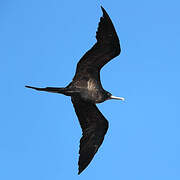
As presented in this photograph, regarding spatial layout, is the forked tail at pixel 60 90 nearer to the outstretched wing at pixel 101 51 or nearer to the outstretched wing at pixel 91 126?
the outstretched wing at pixel 101 51

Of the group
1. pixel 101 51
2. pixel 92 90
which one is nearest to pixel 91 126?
pixel 92 90

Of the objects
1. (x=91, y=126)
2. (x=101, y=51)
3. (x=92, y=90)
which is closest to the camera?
(x=101, y=51)

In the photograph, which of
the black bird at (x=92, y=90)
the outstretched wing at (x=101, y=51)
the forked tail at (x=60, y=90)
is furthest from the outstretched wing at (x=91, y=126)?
the outstretched wing at (x=101, y=51)

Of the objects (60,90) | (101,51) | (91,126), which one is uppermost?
(101,51)

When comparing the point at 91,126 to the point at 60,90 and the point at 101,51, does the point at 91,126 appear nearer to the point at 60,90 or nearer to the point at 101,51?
the point at 60,90

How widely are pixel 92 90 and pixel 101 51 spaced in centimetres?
126

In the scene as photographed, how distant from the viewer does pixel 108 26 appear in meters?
12.8

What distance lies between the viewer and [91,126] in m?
14.4

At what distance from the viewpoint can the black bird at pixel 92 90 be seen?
511 inches

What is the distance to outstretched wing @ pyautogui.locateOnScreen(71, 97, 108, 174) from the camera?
1411cm

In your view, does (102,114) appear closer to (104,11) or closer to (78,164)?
(78,164)

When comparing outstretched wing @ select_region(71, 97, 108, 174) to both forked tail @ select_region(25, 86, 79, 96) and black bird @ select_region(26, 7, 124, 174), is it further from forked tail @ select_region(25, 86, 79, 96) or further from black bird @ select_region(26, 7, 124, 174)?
forked tail @ select_region(25, 86, 79, 96)

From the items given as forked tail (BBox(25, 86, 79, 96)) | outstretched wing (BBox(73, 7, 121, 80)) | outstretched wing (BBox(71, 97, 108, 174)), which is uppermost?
outstretched wing (BBox(73, 7, 121, 80))

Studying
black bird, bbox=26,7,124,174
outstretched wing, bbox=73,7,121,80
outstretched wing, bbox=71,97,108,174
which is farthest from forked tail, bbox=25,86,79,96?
outstretched wing, bbox=71,97,108,174
